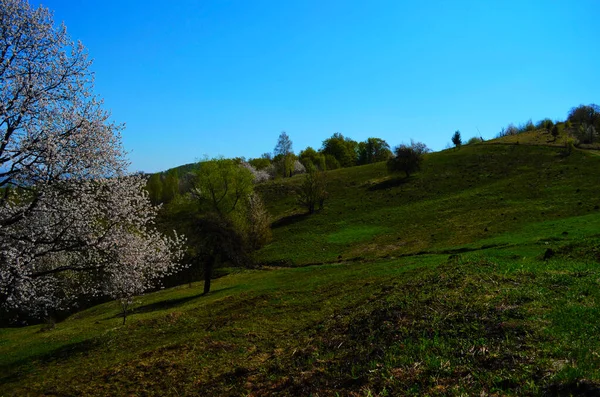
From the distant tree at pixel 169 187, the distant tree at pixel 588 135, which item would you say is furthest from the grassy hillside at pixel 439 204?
the distant tree at pixel 169 187

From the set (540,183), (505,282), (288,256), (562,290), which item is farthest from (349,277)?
(540,183)

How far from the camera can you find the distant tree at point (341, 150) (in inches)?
5709

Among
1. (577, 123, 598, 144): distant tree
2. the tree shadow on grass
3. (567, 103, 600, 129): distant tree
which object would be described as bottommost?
the tree shadow on grass

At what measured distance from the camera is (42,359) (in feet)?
70.2

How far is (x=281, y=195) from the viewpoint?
87375 mm

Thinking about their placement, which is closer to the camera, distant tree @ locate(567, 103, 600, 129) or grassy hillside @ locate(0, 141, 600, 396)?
grassy hillside @ locate(0, 141, 600, 396)

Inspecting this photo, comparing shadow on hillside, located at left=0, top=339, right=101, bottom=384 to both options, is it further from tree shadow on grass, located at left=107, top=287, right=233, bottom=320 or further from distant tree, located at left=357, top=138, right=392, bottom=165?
distant tree, located at left=357, top=138, right=392, bottom=165

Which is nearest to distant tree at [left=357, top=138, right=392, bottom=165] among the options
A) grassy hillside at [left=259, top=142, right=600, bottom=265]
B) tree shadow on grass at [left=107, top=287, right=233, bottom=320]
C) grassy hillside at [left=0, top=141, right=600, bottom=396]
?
grassy hillside at [left=259, top=142, right=600, bottom=265]

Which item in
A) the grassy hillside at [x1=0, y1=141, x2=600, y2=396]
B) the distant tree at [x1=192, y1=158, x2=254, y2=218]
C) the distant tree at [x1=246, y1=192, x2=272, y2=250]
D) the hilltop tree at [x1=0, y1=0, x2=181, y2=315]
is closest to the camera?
→ the grassy hillside at [x1=0, y1=141, x2=600, y2=396]

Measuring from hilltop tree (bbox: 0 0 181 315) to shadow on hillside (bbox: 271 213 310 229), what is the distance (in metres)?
52.5

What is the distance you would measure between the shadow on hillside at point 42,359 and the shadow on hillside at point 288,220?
46.3 m

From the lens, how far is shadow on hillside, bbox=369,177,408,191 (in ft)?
259

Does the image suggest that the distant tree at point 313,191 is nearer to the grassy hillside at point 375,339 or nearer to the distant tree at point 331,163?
the grassy hillside at point 375,339

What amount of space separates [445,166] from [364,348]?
267ft
